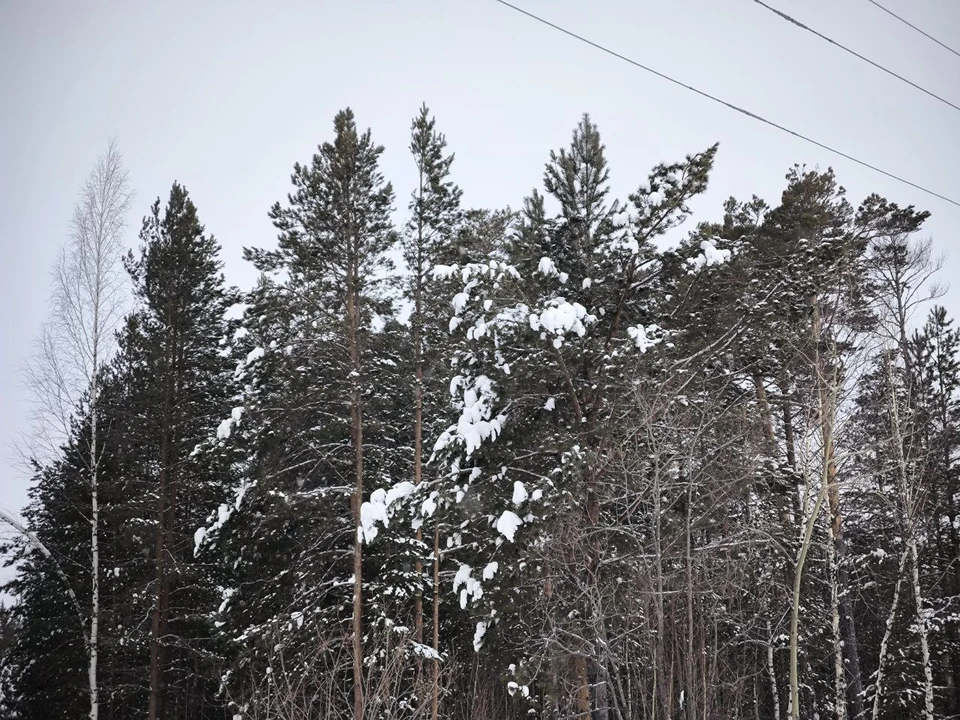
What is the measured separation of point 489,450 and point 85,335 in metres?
8.70

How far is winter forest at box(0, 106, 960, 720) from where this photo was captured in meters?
9.41

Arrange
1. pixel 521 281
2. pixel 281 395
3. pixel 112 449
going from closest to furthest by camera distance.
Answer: pixel 521 281, pixel 281 395, pixel 112 449

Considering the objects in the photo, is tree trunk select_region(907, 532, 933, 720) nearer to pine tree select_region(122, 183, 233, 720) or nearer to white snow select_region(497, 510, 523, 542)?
white snow select_region(497, 510, 523, 542)

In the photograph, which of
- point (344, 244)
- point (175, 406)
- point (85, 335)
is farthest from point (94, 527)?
point (344, 244)

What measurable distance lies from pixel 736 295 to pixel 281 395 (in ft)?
26.3

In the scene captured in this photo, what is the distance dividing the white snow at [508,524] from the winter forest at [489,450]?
0.04 m

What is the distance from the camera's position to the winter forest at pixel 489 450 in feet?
30.9

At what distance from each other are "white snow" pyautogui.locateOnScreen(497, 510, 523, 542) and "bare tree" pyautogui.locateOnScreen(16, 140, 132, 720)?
8639 mm

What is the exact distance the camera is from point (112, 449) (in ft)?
50.2

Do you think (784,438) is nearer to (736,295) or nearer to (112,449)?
(736,295)

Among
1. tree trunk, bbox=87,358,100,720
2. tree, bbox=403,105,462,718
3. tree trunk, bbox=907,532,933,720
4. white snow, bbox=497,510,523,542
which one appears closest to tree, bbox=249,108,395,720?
tree, bbox=403,105,462,718

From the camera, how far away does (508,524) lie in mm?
9211

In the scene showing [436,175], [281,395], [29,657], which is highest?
[436,175]

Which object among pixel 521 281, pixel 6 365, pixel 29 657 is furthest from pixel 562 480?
pixel 29 657
